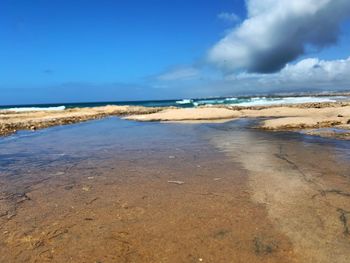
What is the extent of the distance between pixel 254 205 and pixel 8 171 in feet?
19.4

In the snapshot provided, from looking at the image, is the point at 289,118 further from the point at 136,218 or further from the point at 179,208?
the point at 136,218

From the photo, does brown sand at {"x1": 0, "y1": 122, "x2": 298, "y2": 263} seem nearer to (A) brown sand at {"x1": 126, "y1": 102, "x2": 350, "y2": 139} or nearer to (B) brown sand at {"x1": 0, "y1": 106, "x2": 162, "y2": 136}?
(A) brown sand at {"x1": 126, "y1": 102, "x2": 350, "y2": 139}

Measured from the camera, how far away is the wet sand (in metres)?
3.83

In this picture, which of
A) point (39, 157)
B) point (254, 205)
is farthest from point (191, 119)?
point (254, 205)

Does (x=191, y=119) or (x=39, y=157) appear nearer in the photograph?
(x=39, y=157)

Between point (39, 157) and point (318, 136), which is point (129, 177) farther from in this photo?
point (318, 136)

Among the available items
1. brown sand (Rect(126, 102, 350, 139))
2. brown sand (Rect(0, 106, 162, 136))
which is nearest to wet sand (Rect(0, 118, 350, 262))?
brown sand (Rect(126, 102, 350, 139))

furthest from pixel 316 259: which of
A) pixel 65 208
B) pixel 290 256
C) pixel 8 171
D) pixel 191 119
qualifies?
pixel 191 119

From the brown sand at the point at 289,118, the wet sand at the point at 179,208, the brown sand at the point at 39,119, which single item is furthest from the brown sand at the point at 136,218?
the brown sand at the point at 39,119

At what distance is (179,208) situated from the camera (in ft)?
16.8

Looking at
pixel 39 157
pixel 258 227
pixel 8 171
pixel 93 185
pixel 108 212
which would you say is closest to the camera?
pixel 258 227

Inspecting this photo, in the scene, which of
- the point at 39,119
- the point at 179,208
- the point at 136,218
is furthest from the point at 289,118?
the point at 39,119

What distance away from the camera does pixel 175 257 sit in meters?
3.69

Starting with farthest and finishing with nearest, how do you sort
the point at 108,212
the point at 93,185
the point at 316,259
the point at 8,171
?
the point at 8,171, the point at 93,185, the point at 108,212, the point at 316,259
